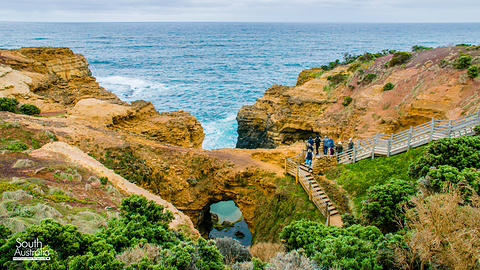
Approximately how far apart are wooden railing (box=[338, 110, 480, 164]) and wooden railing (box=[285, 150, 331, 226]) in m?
3.07

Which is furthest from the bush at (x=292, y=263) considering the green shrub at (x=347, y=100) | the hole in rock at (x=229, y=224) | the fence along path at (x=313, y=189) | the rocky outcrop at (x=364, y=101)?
the green shrub at (x=347, y=100)

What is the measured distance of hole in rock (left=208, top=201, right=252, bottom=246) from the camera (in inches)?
1085

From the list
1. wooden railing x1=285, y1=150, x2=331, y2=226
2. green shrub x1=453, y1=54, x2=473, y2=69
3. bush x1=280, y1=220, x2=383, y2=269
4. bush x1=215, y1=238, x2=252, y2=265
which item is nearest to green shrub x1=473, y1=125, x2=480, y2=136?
wooden railing x1=285, y1=150, x2=331, y2=226

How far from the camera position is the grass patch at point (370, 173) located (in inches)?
704

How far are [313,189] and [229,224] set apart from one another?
12.7 m

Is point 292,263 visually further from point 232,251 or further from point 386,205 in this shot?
point 386,205

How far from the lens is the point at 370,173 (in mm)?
18953

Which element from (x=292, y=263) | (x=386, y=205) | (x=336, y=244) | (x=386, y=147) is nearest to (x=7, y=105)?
(x=292, y=263)

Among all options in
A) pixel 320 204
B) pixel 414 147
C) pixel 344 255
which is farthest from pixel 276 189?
pixel 344 255

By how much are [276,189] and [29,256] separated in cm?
1737

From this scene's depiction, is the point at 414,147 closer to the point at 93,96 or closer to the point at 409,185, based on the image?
the point at 409,185

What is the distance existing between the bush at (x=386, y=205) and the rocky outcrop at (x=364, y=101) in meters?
13.9

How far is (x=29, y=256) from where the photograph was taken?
7.36 meters

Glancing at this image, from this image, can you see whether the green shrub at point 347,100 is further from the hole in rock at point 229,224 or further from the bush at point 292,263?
the bush at point 292,263
